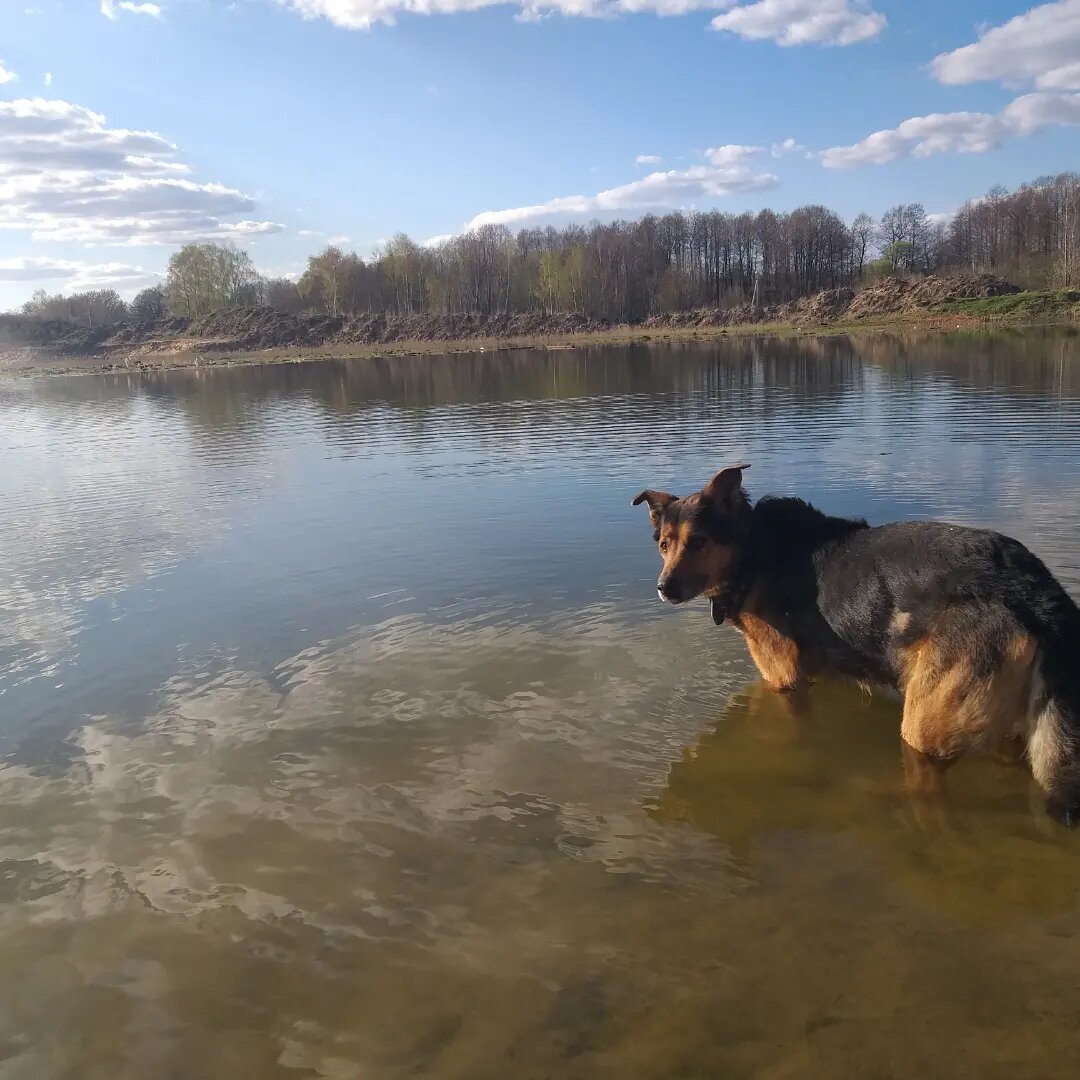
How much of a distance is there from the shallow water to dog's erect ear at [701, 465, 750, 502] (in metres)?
2.03

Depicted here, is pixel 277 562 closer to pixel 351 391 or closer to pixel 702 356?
pixel 351 391

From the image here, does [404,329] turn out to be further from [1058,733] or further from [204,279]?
[1058,733]

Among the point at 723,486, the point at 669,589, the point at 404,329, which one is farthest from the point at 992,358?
the point at 404,329

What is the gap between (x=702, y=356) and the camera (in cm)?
5950

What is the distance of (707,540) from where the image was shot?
278 inches

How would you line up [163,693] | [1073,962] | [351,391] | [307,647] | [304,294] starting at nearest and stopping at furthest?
[1073,962] → [163,693] → [307,647] → [351,391] → [304,294]

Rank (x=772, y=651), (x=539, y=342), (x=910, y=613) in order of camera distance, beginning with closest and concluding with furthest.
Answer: (x=910, y=613) → (x=772, y=651) → (x=539, y=342)

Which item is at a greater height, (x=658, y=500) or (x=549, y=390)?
(x=549, y=390)

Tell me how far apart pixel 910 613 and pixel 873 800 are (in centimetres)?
144

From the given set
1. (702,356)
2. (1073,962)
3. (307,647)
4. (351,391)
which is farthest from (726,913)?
(702,356)

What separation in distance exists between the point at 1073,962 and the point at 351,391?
47371 millimetres

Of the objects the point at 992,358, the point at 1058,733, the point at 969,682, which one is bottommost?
the point at 1058,733

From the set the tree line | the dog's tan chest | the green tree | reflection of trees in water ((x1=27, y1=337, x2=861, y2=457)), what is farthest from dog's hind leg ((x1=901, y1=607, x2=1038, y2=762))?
the green tree

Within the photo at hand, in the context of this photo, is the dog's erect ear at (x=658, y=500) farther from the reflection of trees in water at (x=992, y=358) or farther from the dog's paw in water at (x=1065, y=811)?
the reflection of trees in water at (x=992, y=358)
